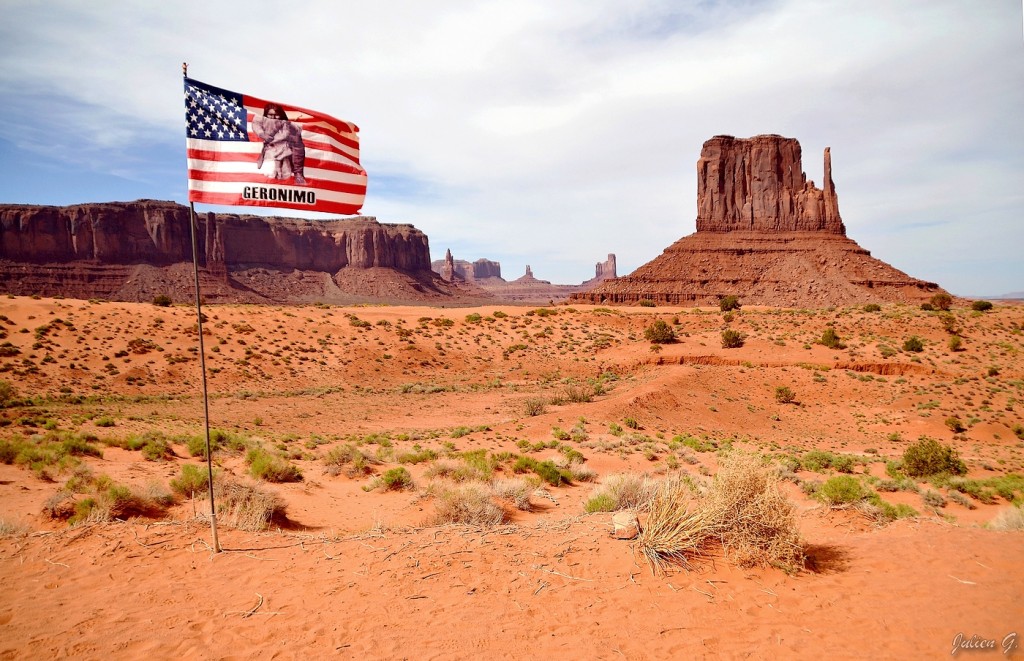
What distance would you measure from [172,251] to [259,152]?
12808cm

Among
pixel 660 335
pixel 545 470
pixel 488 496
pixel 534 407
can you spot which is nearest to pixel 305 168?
pixel 488 496

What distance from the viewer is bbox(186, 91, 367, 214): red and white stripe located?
6816 millimetres

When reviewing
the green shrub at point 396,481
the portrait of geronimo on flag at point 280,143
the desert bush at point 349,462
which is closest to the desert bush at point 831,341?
the desert bush at point 349,462

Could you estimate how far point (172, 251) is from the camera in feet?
371

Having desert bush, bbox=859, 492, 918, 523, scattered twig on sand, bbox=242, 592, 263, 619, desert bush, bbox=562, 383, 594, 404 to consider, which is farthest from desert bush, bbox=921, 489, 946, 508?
desert bush, bbox=562, 383, 594, 404

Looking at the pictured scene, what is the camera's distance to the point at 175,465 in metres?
13.7

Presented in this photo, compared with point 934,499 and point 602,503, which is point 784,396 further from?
point 602,503

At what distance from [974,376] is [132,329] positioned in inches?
2064

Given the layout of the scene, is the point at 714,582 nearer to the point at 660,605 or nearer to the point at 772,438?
the point at 660,605

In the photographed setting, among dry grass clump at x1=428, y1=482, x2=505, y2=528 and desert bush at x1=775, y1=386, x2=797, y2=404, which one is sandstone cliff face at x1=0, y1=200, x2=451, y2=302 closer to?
desert bush at x1=775, y1=386, x2=797, y2=404

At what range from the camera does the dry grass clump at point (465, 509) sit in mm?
8977

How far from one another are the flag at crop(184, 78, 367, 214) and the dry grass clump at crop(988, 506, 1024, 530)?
11647mm

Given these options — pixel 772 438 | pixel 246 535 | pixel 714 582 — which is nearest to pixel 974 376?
pixel 772 438

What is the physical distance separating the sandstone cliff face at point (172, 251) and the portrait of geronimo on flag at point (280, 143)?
108m
